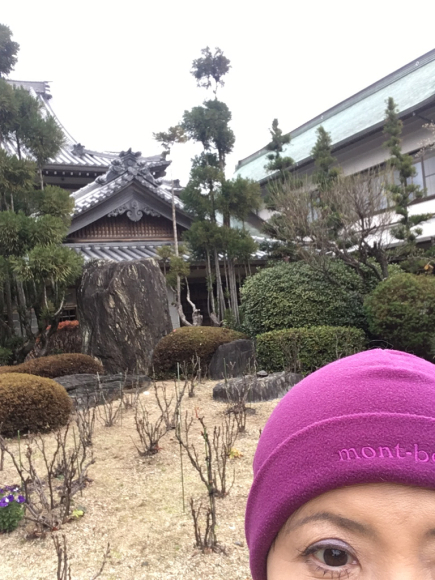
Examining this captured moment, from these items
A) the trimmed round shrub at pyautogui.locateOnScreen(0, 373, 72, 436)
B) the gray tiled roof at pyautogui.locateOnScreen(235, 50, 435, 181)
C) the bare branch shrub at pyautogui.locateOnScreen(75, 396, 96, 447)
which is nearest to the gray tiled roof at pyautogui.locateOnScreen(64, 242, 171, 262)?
the gray tiled roof at pyautogui.locateOnScreen(235, 50, 435, 181)

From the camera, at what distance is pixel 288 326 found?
26.0 feet

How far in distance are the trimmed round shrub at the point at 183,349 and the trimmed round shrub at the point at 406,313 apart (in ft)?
9.00

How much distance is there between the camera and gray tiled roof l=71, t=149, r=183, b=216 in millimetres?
12060

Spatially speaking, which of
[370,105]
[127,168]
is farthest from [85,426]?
[370,105]

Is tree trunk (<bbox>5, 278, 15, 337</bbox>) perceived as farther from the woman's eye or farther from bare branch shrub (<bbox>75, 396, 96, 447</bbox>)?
the woman's eye

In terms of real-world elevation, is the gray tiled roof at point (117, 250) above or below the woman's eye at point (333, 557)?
above

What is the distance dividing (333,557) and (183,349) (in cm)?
694

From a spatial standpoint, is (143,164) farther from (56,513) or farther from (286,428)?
(286,428)

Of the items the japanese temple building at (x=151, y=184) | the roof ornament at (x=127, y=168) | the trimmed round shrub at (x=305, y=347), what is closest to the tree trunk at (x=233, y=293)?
the japanese temple building at (x=151, y=184)

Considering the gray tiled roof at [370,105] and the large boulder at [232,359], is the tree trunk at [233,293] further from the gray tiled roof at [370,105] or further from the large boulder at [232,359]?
the gray tiled roof at [370,105]

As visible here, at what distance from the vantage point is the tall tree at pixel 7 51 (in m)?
8.40

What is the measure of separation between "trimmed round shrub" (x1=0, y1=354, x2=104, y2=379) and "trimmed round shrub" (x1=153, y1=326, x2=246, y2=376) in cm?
110

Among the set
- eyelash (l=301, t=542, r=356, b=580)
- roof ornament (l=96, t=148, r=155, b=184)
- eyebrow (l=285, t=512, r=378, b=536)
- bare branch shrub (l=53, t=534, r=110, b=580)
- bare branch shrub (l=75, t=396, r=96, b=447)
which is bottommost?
bare branch shrub (l=53, t=534, r=110, b=580)

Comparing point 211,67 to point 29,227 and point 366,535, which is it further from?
point 366,535
